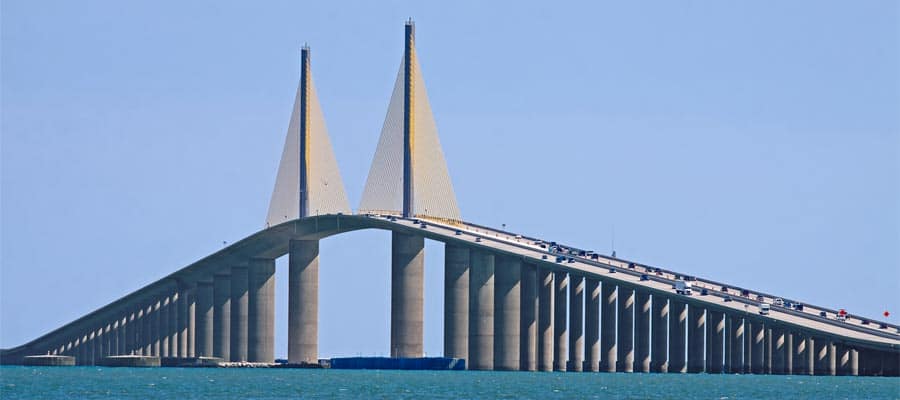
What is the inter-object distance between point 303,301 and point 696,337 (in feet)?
161

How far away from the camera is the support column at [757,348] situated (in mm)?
134625

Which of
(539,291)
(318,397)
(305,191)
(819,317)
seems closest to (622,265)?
(539,291)

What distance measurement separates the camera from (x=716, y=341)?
13762 centimetres

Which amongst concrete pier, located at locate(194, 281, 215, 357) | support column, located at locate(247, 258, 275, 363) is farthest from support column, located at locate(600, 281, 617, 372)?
concrete pier, located at locate(194, 281, 215, 357)

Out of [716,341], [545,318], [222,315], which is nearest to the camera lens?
[716,341]

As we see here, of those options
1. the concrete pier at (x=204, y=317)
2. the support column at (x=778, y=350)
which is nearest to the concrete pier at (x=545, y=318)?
the support column at (x=778, y=350)

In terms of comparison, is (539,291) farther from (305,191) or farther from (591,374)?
(305,191)

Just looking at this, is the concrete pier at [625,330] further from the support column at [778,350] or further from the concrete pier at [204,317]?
the concrete pier at [204,317]

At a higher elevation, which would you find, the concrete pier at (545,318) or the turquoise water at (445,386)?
the concrete pier at (545,318)

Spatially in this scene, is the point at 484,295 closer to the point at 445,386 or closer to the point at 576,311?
the point at 576,311

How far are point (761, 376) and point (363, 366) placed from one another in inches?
1535

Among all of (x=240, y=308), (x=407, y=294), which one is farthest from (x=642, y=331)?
(x=240, y=308)

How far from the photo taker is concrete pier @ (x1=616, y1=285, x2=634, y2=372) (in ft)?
468

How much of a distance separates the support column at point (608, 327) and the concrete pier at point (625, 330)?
539 millimetres
